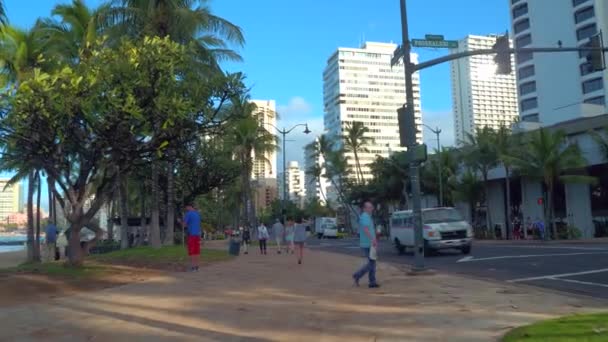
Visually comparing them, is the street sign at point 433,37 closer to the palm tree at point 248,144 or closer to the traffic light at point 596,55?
the traffic light at point 596,55

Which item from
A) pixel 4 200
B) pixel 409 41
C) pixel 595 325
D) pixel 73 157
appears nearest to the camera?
pixel 595 325

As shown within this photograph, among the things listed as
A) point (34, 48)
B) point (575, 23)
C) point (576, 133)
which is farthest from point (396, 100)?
point (34, 48)

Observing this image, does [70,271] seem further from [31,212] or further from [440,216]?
[31,212]

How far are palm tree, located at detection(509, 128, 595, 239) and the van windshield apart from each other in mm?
14721

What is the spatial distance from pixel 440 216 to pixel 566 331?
55.3 ft

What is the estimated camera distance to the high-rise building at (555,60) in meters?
71.7

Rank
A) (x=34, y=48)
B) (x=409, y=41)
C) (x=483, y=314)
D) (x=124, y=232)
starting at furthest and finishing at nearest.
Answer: (x=124, y=232)
(x=34, y=48)
(x=409, y=41)
(x=483, y=314)

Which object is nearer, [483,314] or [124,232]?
[483,314]

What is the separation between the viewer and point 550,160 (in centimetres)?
3453

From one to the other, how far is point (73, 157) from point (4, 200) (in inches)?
4545

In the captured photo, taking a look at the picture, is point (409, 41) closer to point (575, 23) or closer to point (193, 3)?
point (193, 3)

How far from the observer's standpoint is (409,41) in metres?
15.8

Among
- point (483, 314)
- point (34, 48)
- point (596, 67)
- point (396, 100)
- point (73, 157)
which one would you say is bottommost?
point (483, 314)

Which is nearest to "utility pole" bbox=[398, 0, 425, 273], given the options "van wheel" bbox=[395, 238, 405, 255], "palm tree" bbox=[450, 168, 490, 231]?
"van wheel" bbox=[395, 238, 405, 255]
